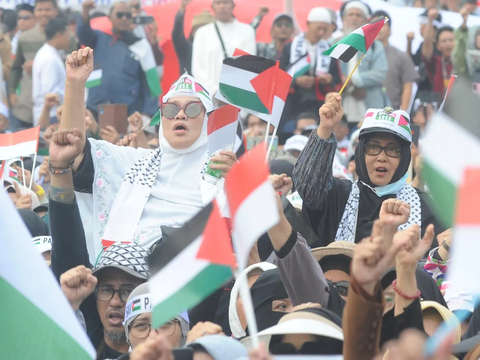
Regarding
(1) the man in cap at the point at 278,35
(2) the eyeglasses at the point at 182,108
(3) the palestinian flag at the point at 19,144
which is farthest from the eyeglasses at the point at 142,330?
(1) the man in cap at the point at 278,35

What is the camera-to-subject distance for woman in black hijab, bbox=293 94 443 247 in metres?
5.44

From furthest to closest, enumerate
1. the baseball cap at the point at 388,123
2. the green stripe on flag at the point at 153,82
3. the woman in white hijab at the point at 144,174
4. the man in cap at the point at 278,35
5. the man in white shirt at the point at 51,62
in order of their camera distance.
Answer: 1. the man in cap at the point at 278,35
2. the green stripe on flag at the point at 153,82
3. the man in white shirt at the point at 51,62
4. the woman in white hijab at the point at 144,174
5. the baseball cap at the point at 388,123

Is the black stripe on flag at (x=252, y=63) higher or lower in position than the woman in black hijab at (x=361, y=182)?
higher

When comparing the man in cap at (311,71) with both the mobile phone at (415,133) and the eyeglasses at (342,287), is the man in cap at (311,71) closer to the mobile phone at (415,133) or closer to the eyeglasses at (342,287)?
the mobile phone at (415,133)

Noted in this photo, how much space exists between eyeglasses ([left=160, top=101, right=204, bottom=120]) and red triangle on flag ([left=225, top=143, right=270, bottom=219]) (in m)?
3.07

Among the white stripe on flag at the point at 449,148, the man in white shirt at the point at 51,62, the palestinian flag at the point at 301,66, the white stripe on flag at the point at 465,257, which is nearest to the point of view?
the white stripe on flag at the point at 465,257

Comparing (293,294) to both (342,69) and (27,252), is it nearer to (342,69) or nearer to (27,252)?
(27,252)

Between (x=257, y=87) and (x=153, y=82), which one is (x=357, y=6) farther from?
(x=257, y=87)

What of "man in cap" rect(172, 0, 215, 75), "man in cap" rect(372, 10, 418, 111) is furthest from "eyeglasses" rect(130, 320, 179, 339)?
"man in cap" rect(172, 0, 215, 75)

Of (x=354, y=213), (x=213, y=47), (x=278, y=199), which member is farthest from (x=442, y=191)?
(x=213, y=47)

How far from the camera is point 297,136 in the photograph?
905cm

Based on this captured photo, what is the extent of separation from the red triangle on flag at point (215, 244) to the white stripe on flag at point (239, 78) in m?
2.85

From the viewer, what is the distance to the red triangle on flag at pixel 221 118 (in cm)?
607

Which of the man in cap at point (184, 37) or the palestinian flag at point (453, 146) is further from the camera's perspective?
the man in cap at point (184, 37)
